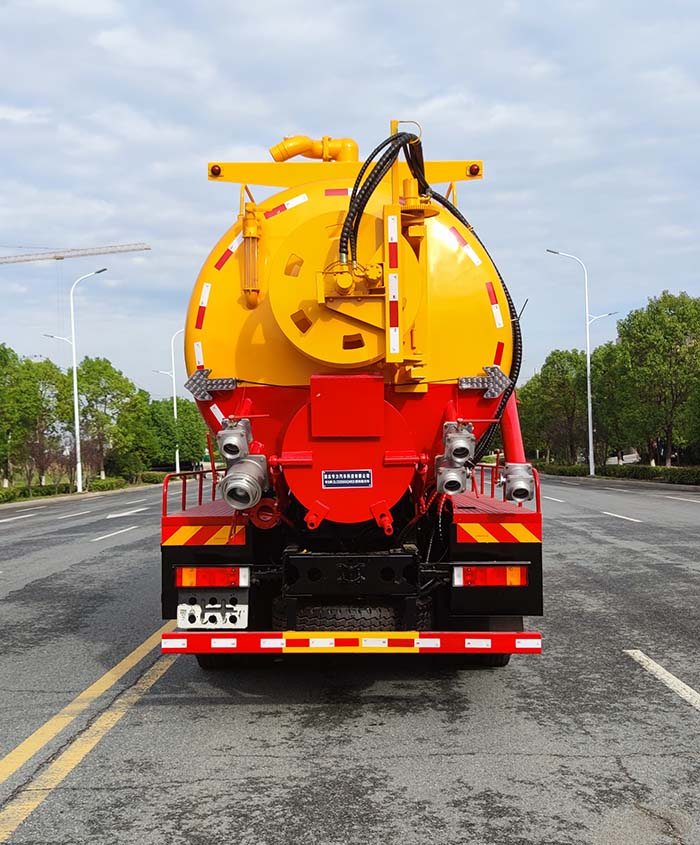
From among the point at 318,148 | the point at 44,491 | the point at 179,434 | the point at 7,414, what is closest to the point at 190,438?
the point at 179,434

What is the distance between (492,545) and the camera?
5.24 metres

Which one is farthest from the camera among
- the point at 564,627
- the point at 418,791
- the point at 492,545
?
the point at 564,627

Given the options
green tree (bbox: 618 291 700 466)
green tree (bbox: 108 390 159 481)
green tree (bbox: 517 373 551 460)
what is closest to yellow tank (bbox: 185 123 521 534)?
green tree (bbox: 618 291 700 466)

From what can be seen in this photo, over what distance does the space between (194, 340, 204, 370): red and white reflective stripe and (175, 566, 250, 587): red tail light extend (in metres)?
1.29

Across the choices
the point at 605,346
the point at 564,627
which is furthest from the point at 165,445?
the point at 564,627

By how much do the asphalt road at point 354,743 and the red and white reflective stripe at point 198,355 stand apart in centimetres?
219

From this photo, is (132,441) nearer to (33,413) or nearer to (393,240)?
(33,413)

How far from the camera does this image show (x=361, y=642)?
5.00 metres

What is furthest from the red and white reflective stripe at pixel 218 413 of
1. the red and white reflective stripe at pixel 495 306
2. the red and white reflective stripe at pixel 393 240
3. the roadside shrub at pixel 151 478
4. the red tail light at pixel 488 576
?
the roadside shrub at pixel 151 478

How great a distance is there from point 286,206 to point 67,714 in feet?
11.5

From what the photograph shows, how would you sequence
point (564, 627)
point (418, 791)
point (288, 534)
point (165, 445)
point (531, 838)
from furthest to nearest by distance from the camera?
point (165, 445) → point (564, 627) → point (288, 534) → point (418, 791) → point (531, 838)

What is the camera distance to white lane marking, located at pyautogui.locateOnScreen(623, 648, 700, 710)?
5520 millimetres

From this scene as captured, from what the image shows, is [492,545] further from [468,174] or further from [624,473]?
[624,473]

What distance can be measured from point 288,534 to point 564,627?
3.36m
